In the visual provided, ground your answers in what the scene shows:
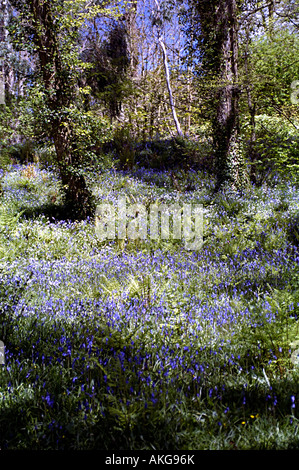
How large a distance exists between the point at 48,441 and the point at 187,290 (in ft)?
8.30

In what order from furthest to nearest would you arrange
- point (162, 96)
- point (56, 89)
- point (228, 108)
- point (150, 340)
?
1. point (162, 96)
2. point (228, 108)
3. point (56, 89)
4. point (150, 340)

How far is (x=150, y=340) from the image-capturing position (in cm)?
306

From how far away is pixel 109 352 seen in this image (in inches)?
117

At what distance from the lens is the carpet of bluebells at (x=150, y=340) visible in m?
2.07

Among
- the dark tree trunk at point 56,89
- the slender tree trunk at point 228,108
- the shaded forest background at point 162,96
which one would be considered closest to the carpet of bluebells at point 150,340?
the dark tree trunk at point 56,89

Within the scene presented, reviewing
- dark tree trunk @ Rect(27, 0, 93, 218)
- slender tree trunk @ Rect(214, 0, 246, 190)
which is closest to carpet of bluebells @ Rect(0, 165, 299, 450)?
dark tree trunk @ Rect(27, 0, 93, 218)

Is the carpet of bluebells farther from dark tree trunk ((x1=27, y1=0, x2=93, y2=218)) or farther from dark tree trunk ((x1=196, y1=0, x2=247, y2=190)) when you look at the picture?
dark tree trunk ((x1=196, y1=0, x2=247, y2=190))

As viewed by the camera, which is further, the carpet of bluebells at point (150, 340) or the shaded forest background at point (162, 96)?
the shaded forest background at point (162, 96)

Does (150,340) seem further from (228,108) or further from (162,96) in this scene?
(162,96)

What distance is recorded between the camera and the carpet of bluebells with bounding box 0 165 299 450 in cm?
207

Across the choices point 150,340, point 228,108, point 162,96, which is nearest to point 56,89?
point 228,108

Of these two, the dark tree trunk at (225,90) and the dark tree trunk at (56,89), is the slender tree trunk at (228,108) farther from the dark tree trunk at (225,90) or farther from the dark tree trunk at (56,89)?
the dark tree trunk at (56,89)

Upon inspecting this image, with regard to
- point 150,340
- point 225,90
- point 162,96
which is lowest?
point 150,340

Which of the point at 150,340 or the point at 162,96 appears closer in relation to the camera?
the point at 150,340
